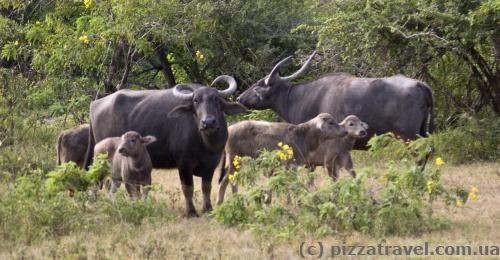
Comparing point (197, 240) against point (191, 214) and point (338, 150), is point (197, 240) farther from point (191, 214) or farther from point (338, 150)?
point (338, 150)

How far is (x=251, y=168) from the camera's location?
384 inches

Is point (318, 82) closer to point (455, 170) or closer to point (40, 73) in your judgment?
point (455, 170)

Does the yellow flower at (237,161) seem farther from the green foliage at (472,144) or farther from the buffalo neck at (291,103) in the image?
the green foliage at (472,144)

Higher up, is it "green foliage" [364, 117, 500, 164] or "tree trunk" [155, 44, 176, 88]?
"tree trunk" [155, 44, 176, 88]

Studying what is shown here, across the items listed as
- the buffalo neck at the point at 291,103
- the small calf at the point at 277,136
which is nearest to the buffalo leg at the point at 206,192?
the small calf at the point at 277,136

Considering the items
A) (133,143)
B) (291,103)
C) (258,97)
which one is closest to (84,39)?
(258,97)

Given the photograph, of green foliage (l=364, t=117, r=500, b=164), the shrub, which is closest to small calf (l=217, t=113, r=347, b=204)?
the shrub

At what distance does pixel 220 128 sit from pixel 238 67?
7.15 m

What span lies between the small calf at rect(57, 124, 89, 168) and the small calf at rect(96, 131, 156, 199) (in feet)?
5.75

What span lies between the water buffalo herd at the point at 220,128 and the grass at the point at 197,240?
0.83 meters

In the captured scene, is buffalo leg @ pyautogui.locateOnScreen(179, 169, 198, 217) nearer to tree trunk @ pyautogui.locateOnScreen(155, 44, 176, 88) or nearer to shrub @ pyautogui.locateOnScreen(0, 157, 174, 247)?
shrub @ pyautogui.locateOnScreen(0, 157, 174, 247)

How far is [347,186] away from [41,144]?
790 cm

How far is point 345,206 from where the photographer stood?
9.23 metres

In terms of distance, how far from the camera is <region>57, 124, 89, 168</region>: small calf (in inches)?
507
